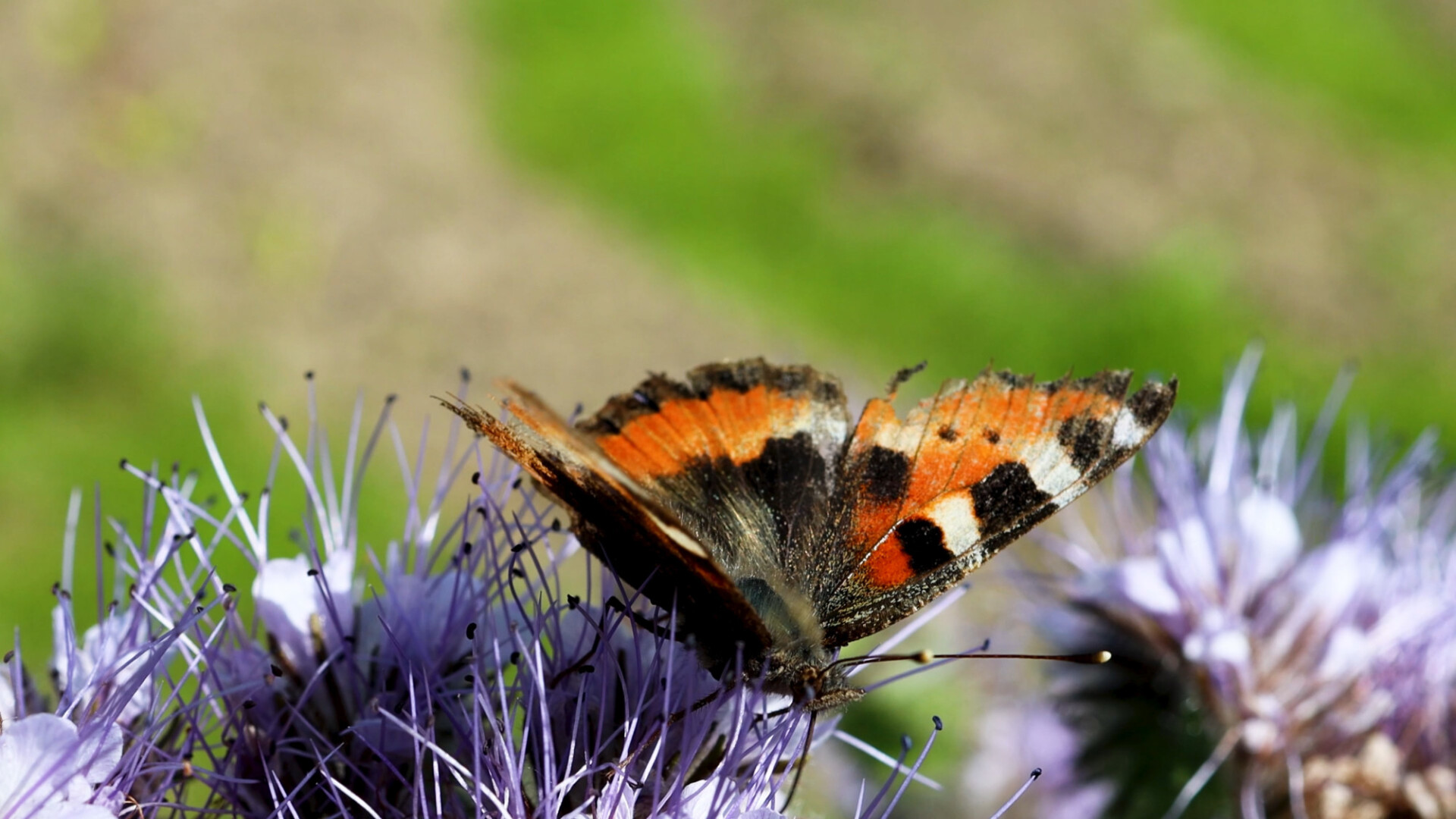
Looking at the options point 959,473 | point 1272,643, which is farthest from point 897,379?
point 1272,643

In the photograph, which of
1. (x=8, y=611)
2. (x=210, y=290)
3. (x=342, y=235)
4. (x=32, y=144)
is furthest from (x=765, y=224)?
(x=8, y=611)

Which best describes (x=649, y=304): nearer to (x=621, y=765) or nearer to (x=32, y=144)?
(x=32, y=144)

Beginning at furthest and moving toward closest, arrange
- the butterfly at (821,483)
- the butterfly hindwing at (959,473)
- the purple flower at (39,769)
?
the butterfly hindwing at (959,473) < the butterfly at (821,483) < the purple flower at (39,769)

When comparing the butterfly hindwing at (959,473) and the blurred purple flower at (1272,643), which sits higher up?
the blurred purple flower at (1272,643)

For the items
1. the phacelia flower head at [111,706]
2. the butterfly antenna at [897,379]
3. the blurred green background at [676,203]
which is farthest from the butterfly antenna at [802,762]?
the blurred green background at [676,203]

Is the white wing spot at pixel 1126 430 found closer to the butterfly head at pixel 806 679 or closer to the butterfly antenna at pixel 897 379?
the butterfly antenna at pixel 897 379
